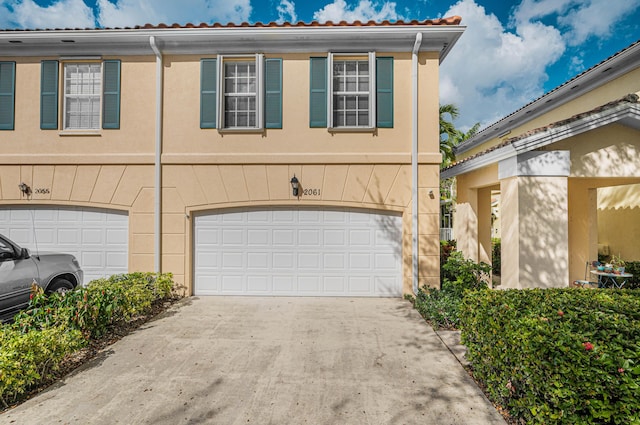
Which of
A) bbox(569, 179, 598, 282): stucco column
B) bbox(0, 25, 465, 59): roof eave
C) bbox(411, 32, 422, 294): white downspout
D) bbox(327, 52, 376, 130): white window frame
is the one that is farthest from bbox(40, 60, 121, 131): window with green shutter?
bbox(569, 179, 598, 282): stucco column

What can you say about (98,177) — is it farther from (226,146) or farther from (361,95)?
(361,95)

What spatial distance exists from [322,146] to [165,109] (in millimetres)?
4143

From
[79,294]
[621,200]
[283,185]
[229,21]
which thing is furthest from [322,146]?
[621,200]

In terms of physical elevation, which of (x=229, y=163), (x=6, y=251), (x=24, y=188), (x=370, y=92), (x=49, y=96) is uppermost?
(x=370, y=92)

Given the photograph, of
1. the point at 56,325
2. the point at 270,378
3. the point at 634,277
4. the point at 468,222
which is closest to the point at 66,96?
the point at 56,325

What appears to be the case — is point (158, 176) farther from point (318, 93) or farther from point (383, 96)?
point (383, 96)

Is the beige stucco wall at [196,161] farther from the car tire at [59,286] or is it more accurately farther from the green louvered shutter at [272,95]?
the car tire at [59,286]

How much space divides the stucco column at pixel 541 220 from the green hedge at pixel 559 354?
2.31 m

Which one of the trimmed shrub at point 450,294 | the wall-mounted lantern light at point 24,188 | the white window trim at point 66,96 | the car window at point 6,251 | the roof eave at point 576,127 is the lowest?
the trimmed shrub at point 450,294

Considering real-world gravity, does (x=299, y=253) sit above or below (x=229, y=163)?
below

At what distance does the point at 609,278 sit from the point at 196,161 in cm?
1088

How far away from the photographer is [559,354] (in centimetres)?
264

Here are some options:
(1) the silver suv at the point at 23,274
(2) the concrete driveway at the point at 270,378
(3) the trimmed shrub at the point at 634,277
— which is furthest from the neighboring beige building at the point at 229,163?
(3) the trimmed shrub at the point at 634,277

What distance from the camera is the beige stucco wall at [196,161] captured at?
24.9 ft
